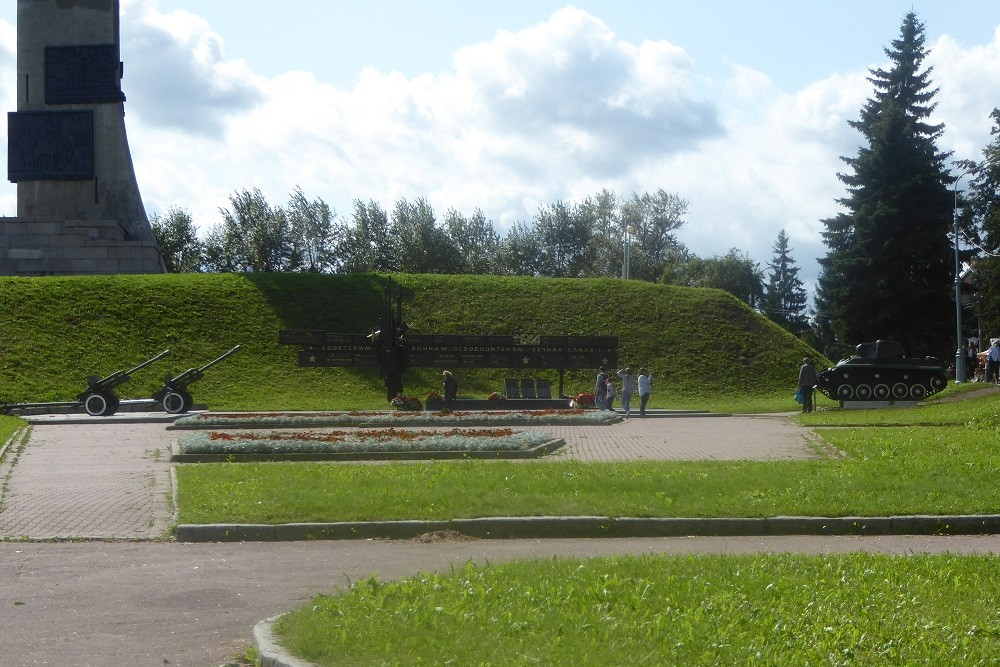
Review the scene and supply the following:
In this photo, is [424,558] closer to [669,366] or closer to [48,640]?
[48,640]

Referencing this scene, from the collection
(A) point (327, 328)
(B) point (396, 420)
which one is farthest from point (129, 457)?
(A) point (327, 328)

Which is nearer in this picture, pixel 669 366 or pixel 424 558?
pixel 424 558

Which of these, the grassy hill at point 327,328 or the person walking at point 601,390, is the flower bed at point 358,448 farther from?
the grassy hill at point 327,328

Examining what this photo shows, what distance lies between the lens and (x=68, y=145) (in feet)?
151

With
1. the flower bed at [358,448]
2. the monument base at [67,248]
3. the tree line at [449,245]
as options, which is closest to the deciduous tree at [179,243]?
the tree line at [449,245]

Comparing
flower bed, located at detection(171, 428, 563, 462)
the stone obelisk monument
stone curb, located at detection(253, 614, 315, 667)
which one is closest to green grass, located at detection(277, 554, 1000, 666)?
stone curb, located at detection(253, 614, 315, 667)

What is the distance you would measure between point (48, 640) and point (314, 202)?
249 feet

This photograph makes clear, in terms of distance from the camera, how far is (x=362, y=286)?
4981 cm

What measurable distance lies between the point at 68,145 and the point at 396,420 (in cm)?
2728

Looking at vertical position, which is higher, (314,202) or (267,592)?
(314,202)

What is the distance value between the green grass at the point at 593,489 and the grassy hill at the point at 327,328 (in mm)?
23047

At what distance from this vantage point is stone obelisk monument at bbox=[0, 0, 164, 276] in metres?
45.6

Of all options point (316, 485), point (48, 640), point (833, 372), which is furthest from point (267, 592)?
point (833, 372)

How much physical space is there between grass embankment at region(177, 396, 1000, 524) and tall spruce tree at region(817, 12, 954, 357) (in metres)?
41.5
